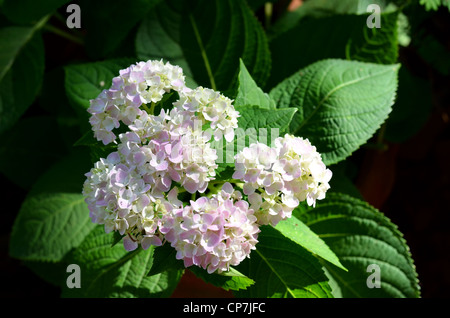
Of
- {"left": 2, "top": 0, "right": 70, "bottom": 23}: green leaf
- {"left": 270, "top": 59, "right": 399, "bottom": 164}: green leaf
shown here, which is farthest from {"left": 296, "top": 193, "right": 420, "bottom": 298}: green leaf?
{"left": 2, "top": 0, "right": 70, "bottom": 23}: green leaf

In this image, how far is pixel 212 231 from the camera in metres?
0.63

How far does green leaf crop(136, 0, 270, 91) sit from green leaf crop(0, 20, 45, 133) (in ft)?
0.90

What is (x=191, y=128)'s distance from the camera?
2.24 feet

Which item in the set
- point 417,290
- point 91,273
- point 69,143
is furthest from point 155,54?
point 417,290

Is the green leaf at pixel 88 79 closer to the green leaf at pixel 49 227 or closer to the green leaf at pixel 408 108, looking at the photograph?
the green leaf at pixel 49 227

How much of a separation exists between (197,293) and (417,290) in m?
0.45

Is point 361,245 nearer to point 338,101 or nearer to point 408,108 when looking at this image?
point 338,101

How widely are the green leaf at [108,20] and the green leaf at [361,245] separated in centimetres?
52

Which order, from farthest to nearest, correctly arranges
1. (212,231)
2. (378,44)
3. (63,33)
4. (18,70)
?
(63,33) → (18,70) → (378,44) → (212,231)

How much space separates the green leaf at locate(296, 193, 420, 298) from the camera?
99 centimetres

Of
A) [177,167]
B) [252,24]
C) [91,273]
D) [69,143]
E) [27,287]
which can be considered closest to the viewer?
[177,167]

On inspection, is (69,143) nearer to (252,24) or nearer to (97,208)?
(252,24)

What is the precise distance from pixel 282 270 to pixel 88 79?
1.69ft

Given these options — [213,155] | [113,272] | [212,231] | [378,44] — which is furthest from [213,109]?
[378,44]
